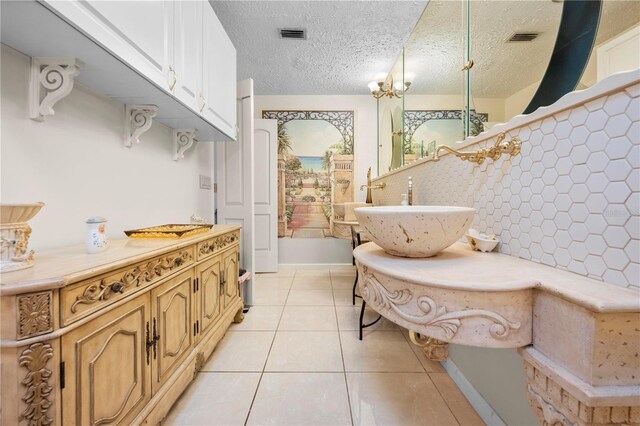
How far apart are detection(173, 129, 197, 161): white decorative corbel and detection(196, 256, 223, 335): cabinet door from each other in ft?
3.08

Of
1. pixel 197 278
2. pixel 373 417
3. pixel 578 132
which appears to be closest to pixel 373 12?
pixel 578 132

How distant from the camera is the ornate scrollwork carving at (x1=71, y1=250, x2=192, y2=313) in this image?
2.48 feet

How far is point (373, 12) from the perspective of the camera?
2.22m

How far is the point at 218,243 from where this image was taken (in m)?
1.75

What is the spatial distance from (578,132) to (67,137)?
193 cm

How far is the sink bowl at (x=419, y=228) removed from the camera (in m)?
0.78

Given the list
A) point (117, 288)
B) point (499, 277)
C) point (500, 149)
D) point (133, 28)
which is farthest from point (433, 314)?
point (133, 28)

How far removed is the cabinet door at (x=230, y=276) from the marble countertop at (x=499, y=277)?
1.32 metres

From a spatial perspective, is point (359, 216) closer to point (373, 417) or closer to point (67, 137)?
point (373, 417)

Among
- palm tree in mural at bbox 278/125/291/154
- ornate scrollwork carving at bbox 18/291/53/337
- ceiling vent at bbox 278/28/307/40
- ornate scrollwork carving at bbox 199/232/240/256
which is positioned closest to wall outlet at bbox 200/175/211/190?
ornate scrollwork carving at bbox 199/232/240/256

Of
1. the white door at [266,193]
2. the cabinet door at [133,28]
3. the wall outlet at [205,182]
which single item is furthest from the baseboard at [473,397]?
the white door at [266,193]

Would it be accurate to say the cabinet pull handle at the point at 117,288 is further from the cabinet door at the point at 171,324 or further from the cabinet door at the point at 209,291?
the cabinet door at the point at 209,291

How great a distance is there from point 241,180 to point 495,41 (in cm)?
230

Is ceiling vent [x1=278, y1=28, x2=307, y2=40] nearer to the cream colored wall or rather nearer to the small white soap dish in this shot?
the cream colored wall
